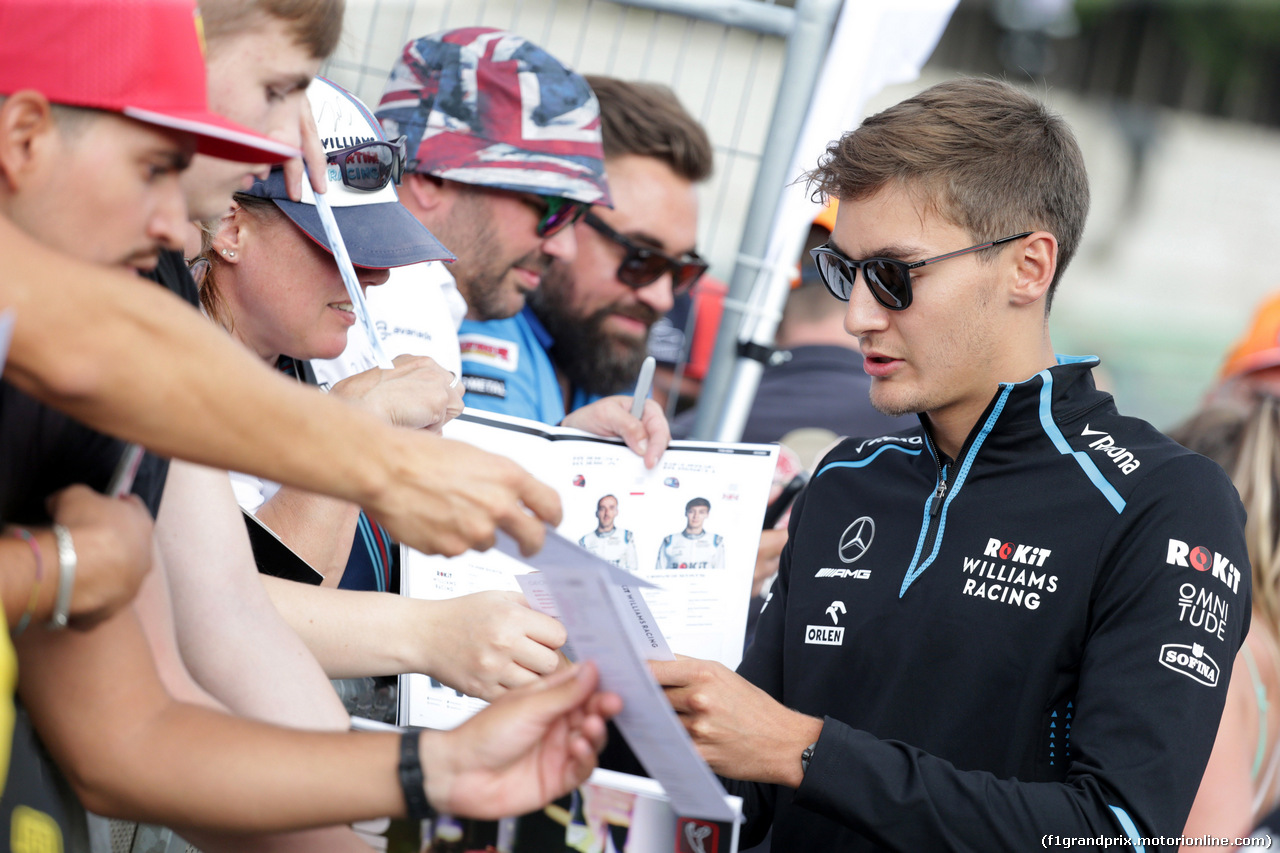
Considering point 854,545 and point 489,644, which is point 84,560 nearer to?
point 489,644

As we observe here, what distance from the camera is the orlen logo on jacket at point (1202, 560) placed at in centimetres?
186

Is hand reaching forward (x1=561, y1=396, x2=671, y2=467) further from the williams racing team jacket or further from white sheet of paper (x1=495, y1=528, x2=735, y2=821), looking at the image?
white sheet of paper (x1=495, y1=528, x2=735, y2=821)

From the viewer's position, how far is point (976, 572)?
207 cm

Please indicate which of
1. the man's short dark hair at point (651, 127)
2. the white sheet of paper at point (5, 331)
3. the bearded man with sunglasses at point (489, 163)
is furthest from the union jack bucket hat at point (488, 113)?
the white sheet of paper at point (5, 331)

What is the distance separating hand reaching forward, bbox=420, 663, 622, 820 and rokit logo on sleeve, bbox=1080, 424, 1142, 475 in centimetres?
113

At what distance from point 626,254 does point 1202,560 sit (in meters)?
2.51

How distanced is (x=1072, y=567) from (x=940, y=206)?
722mm

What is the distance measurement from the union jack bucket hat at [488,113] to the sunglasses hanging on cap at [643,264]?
1.98 ft

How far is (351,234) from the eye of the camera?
2545 mm

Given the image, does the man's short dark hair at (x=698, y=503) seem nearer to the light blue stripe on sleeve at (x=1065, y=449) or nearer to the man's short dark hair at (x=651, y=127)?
the light blue stripe on sleeve at (x=1065, y=449)

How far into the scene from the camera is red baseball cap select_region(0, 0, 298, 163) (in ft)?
3.76

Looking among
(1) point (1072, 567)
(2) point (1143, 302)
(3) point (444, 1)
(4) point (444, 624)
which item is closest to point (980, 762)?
(1) point (1072, 567)

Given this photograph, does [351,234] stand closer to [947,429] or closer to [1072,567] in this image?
[947,429]

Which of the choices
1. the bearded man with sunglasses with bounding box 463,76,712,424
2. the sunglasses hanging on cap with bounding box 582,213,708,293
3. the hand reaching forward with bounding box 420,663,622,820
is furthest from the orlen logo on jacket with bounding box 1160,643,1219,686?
the sunglasses hanging on cap with bounding box 582,213,708,293
